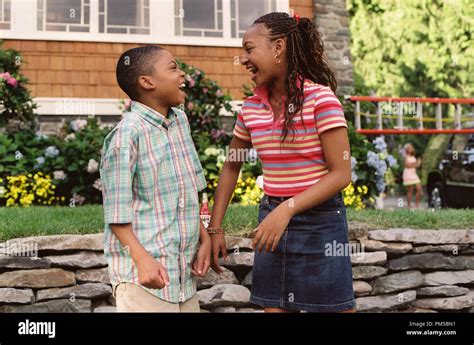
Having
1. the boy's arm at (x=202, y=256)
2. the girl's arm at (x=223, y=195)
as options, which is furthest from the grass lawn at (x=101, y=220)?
the boy's arm at (x=202, y=256)

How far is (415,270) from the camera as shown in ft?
15.8

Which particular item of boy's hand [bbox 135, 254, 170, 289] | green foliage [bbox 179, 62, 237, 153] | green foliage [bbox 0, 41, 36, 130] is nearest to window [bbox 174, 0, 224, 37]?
green foliage [bbox 179, 62, 237, 153]

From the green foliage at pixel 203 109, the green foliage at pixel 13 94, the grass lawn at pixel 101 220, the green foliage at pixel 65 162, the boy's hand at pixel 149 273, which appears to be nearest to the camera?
the boy's hand at pixel 149 273

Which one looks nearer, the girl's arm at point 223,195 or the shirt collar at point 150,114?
the shirt collar at point 150,114

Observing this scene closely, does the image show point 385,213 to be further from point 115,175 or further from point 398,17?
point 398,17

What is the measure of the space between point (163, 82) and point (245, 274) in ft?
7.56

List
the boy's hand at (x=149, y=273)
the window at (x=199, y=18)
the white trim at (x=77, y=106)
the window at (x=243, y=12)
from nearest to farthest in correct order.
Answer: the boy's hand at (x=149, y=273)
the white trim at (x=77, y=106)
the window at (x=199, y=18)
the window at (x=243, y=12)

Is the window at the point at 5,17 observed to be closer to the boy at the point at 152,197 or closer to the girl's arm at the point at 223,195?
the boy at the point at 152,197

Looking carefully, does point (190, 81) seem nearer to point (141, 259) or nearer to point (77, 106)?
point (77, 106)

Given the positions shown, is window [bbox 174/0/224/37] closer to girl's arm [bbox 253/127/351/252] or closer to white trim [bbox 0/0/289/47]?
white trim [bbox 0/0/289/47]

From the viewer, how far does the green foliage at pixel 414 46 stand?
20.5m

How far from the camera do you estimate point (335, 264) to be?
2.34 m

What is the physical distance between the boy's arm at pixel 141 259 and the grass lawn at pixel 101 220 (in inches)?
91.1
